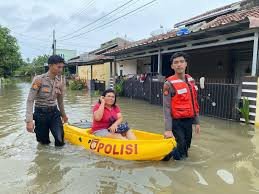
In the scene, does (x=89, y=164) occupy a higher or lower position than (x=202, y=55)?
lower

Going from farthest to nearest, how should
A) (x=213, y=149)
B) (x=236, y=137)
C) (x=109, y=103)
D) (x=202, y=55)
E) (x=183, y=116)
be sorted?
(x=202, y=55) < (x=236, y=137) < (x=213, y=149) < (x=109, y=103) < (x=183, y=116)

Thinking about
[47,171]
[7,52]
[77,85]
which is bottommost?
[47,171]

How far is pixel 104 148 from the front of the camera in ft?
19.6

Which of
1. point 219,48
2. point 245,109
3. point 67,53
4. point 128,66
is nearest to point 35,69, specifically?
point 67,53

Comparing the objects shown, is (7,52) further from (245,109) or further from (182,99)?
(182,99)

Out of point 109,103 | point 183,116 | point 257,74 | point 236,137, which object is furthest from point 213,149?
point 257,74

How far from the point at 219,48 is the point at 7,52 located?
36.1 metres

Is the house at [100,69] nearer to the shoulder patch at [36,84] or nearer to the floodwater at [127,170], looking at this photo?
the floodwater at [127,170]

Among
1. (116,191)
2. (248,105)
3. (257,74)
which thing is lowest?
(116,191)

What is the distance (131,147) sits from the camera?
564 cm

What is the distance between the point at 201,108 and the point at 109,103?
6.31 meters

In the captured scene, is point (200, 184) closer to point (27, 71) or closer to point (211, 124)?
point (211, 124)

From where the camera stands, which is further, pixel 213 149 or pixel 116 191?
pixel 213 149

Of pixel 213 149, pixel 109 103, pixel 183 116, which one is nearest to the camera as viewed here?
pixel 183 116
